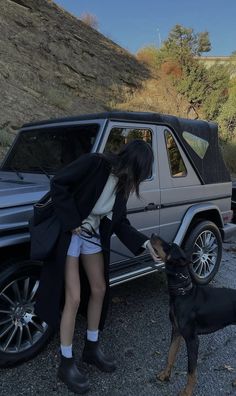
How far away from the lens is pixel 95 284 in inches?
126

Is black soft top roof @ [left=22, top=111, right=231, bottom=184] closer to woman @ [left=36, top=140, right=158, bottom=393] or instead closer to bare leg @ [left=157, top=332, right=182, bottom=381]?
woman @ [left=36, top=140, right=158, bottom=393]

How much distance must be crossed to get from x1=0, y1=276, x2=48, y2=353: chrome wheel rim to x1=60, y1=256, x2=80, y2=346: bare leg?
476 millimetres

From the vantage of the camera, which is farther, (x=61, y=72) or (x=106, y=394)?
(x=61, y=72)

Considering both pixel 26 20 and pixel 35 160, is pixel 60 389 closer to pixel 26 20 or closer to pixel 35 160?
pixel 35 160

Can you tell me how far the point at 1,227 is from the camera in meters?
3.31

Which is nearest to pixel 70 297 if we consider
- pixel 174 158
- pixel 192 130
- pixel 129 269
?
pixel 129 269

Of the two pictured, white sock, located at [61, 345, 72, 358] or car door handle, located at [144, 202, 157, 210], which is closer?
white sock, located at [61, 345, 72, 358]

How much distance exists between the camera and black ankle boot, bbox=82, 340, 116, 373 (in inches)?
133

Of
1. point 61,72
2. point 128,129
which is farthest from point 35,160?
point 61,72

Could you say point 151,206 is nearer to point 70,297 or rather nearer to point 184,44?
point 70,297

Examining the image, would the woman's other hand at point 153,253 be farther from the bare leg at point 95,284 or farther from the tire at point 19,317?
the tire at point 19,317

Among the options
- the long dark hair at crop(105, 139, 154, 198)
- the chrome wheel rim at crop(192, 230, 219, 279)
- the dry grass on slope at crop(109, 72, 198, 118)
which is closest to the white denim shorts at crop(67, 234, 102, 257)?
the long dark hair at crop(105, 139, 154, 198)

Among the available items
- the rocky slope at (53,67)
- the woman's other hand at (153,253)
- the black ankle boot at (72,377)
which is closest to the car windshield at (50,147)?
the woman's other hand at (153,253)

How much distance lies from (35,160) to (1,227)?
1.39 meters
